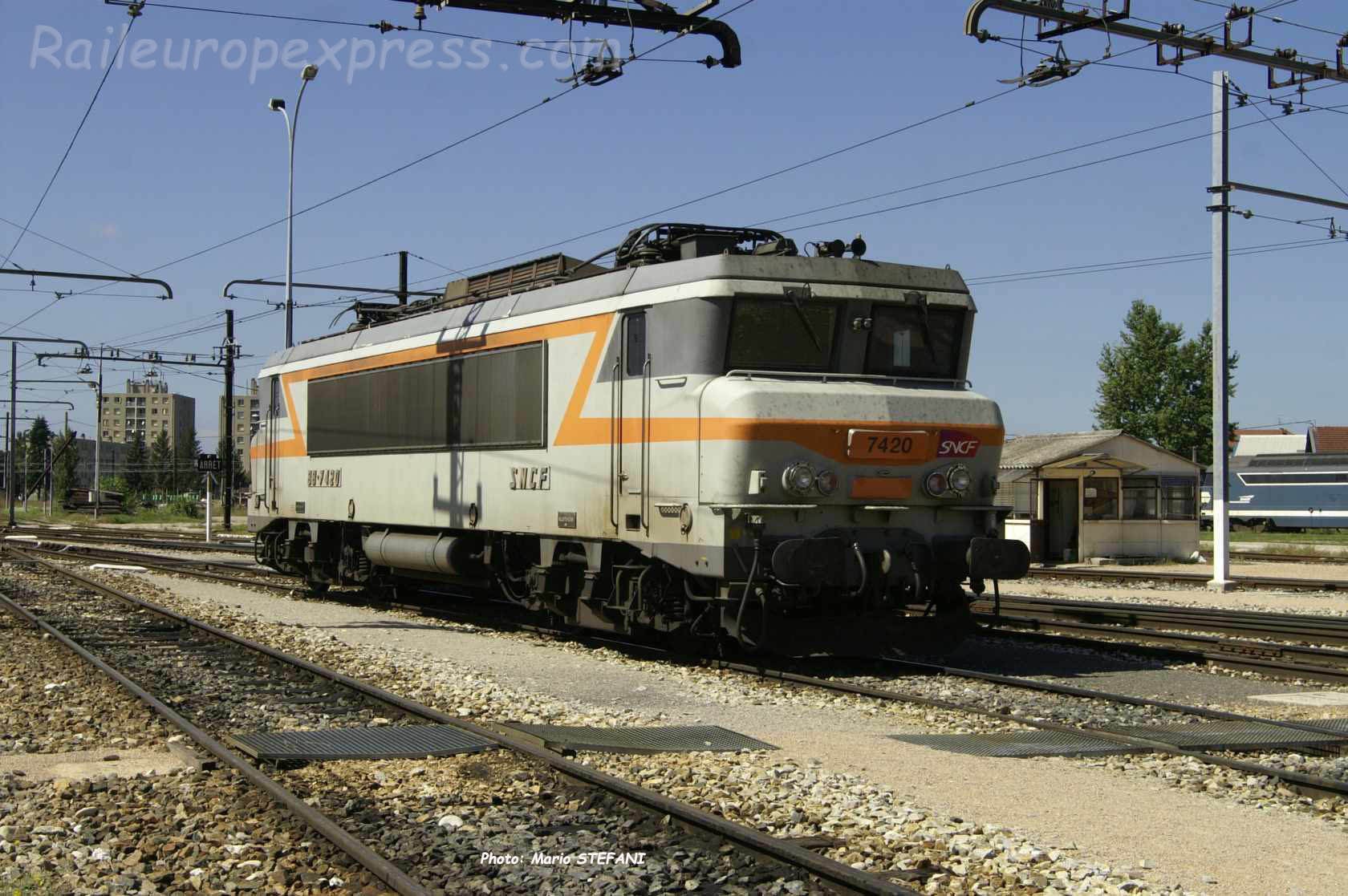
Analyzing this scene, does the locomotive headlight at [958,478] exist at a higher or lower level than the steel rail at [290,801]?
higher

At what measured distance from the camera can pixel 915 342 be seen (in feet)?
41.3

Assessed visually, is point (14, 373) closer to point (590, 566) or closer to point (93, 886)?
point (590, 566)

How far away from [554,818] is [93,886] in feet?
7.01

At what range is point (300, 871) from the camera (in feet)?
19.3

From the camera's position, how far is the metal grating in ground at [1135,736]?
8.62 m

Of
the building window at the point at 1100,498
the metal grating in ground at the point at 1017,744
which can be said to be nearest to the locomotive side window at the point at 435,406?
the metal grating in ground at the point at 1017,744

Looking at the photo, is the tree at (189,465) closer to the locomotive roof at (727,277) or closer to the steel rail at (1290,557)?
the steel rail at (1290,557)

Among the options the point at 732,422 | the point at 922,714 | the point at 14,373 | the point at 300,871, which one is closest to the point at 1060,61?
the point at 732,422

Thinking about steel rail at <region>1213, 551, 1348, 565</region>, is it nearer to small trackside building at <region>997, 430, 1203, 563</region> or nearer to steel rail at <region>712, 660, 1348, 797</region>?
small trackside building at <region>997, 430, 1203, 563</region>

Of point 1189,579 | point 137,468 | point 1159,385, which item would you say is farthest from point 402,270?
point 137,468

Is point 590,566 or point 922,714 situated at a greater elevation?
point 590,566

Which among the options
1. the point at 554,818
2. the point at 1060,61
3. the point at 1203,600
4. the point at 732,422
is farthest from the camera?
the point at 1203,600

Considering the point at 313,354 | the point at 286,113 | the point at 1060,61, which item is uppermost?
the point at 286,113

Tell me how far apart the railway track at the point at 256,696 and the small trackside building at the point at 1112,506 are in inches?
773
